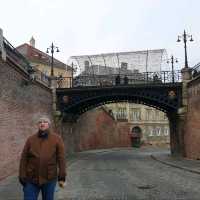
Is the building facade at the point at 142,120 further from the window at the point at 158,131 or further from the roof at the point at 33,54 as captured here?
the roof at the point at 33,54

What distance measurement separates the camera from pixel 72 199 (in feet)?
42.9

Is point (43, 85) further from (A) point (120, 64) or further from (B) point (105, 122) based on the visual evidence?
(B) point (105, 122)

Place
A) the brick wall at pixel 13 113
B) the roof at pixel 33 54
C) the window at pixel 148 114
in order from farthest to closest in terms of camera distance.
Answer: the window at pixel 148 114
the roof at pixel 33 54
the brick wall at pixel 13 113

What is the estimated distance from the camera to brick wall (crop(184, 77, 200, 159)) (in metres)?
31.0

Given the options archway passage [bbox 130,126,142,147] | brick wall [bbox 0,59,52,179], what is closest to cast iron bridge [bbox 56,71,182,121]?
brick wall [bbox 0,59,52,179]

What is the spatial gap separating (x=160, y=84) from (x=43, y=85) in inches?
380

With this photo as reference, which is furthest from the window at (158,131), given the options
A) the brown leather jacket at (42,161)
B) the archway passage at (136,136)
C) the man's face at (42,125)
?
the man's face at (42,125)

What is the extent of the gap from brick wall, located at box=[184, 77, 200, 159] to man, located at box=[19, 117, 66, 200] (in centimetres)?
2443

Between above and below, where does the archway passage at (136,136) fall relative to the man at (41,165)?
above

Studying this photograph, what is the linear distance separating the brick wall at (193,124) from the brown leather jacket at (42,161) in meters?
24.4

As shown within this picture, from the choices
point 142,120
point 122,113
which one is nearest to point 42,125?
point 122,113

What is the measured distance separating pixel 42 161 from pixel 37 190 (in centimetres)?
48

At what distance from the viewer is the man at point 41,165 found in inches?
277

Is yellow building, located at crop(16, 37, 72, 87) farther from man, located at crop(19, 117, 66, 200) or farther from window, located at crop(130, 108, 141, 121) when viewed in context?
man, located at crop(19, 117, 66, 200)
